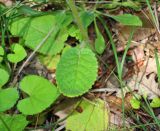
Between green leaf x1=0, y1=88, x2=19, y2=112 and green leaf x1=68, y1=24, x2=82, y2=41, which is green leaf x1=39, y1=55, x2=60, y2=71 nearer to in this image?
green leaf x1=68, y1=24, x2=82, y2=41

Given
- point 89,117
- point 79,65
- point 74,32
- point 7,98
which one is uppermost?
point 74,32

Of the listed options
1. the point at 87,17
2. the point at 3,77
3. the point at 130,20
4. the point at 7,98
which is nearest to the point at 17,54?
the point at 3,77

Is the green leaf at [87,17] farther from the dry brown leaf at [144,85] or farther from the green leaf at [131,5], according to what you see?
the dry brown leaf at [144,85]

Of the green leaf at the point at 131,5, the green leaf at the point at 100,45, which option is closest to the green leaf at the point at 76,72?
the green leaf at the point at 100,45

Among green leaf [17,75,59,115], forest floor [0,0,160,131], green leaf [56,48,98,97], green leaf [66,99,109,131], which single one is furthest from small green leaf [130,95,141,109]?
green leaf [17,75,59,115]

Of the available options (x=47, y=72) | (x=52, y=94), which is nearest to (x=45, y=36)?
(x=47, y=72)

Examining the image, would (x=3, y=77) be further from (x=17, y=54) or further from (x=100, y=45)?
(x=100, y=45)
